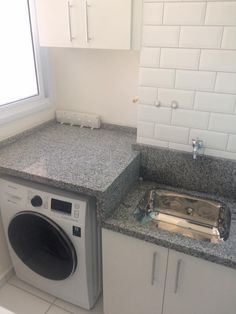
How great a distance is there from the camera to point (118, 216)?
4.32 feet

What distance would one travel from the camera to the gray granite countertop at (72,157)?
1.34 meters

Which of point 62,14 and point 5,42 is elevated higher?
point 62,14

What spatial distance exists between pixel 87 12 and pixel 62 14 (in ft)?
0.54

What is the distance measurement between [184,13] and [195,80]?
12.0 inches

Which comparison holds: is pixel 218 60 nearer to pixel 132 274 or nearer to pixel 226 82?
pixel 226 82

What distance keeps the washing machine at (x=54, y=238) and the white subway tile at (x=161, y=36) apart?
846 millimetres

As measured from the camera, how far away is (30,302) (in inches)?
68.6

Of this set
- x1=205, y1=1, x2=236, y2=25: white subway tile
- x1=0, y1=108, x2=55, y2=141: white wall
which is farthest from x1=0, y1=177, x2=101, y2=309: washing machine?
x1=205, y1=1, x2=236, y2=25: white subway tile

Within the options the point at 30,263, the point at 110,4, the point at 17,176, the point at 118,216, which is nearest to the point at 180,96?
the point at 110,4

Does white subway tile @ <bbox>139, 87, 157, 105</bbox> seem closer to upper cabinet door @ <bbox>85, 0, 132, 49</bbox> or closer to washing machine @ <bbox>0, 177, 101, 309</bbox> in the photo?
upper cabinet door @ <bbox>85, 0, 132, 49</bbox>

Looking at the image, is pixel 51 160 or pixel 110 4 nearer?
pixel 110 4

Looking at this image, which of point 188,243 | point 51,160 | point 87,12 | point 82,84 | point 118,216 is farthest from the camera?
point 82,84

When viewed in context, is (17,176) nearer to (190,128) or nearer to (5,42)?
(5,42)

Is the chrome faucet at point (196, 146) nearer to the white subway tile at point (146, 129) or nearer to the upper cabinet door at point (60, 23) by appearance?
the white subway tile at point (146, 129)
